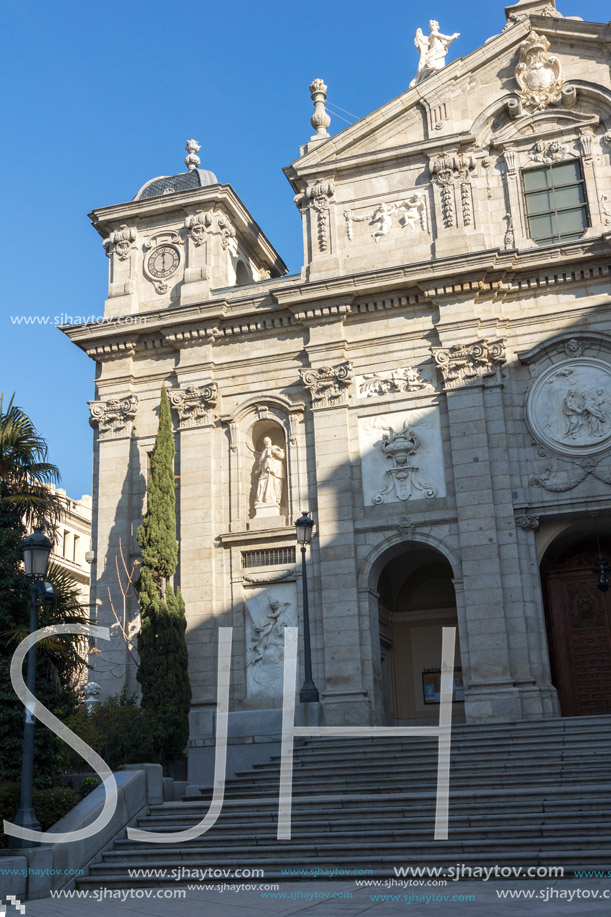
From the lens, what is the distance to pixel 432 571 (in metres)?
28.2

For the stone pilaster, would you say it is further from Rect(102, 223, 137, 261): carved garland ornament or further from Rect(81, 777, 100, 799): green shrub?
Rect(81, 777, 100, 799): green shrub

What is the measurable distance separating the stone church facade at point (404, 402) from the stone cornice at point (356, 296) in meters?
0.06

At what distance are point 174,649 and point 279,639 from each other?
2.82 m

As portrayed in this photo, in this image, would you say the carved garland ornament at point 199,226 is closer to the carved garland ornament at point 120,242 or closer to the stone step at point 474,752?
the carved garland ornament at point 120,242

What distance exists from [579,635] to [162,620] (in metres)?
10.6

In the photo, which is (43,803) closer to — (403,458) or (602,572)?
(403,458)

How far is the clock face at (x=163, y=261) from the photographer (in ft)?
94.9

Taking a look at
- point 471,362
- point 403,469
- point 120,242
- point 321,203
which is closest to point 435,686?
point 403,469

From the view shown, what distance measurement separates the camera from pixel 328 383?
84.9ft

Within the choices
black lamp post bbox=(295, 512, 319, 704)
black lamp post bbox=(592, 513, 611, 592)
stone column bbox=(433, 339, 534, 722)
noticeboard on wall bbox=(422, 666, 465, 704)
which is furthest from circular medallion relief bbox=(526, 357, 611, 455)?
noticeboard on wall bbox=(422, 666, 465, 704)

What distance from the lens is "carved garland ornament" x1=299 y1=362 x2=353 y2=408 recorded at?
2573cm

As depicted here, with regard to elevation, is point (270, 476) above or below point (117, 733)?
above

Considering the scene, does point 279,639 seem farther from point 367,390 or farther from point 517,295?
point 517,295

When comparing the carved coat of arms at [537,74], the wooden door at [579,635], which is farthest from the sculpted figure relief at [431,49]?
the wooden door at [579,635]
